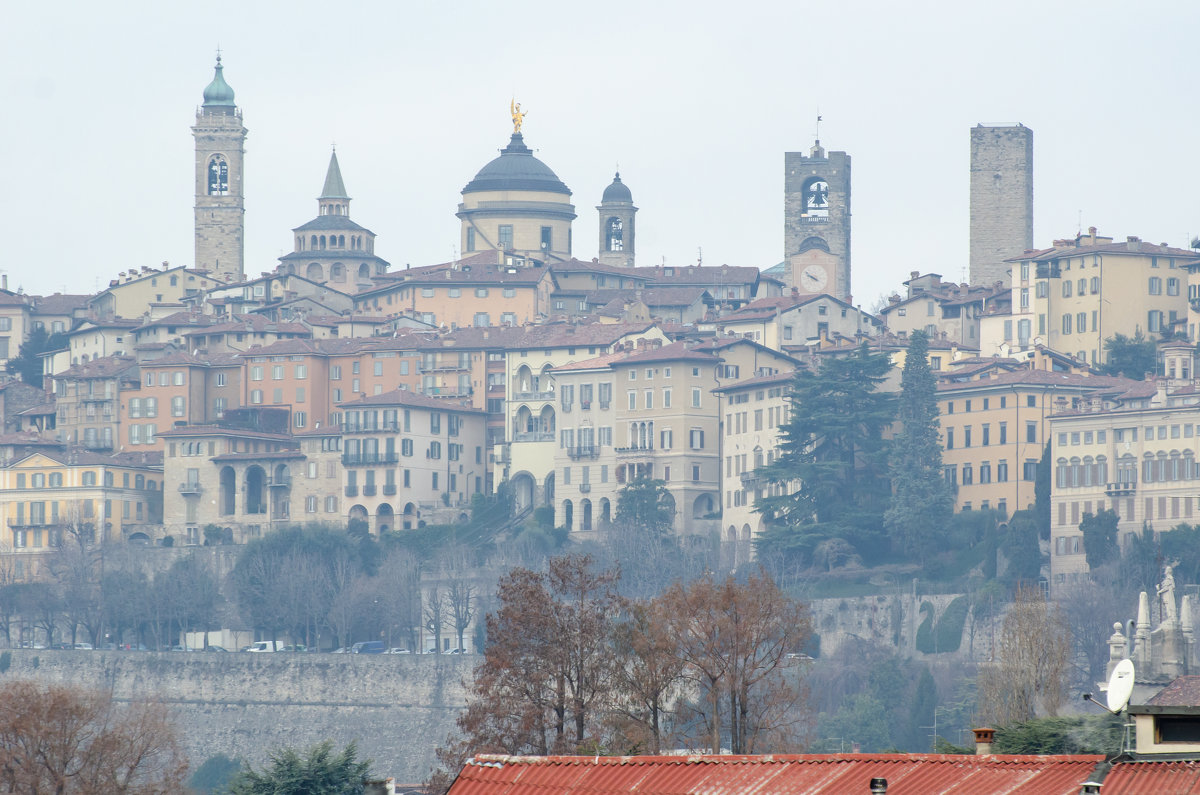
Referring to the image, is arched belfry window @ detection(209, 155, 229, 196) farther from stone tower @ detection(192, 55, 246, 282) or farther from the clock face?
the clock face

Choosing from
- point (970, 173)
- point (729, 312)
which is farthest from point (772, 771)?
point (970, 173)

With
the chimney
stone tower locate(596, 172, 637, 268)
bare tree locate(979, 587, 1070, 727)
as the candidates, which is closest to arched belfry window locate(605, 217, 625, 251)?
stone tower locate(596, 172, 637, 268)

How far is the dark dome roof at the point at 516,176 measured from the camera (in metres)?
133

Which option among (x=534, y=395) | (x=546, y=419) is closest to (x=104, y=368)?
(x=534, y=395)

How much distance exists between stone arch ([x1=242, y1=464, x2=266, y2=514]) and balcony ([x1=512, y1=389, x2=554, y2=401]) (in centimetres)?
1013

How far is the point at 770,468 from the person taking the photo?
3873 inches

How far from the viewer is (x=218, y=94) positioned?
470 feet

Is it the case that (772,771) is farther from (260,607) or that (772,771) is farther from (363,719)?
(260,607)

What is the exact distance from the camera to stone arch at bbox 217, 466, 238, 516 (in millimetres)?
110500

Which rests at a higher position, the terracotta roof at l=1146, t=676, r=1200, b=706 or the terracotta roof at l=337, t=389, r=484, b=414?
the terracotta roof at l=337, t=389, r=484, b=414

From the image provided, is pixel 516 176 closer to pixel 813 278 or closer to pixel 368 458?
pixel 813 278

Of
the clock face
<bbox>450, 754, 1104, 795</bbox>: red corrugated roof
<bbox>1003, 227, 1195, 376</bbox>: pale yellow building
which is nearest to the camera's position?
<bbox>450, 754, 1104, 795</bbox>: red corrugated roof

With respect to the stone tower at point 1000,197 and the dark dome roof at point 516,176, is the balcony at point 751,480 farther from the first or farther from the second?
the dark dome roof at point 516,176

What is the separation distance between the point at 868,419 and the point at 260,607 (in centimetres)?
2191
